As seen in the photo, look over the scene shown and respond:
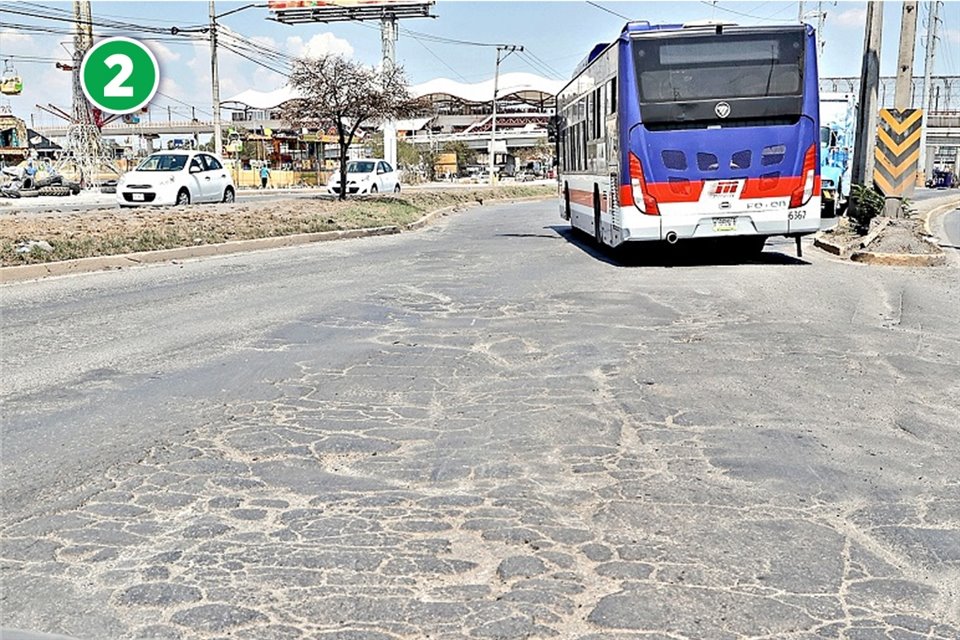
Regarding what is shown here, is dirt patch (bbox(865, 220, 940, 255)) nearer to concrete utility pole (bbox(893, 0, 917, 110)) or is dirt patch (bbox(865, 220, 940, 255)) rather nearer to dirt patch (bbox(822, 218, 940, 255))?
dirt patch (bbox(822, 218, 940, 255))

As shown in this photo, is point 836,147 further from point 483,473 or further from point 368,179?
point 483,473

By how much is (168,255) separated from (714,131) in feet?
28.5

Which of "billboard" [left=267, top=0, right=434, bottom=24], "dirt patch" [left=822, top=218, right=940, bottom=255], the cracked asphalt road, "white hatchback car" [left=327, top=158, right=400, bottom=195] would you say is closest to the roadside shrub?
"dirt patch" [left=822, top=218, right=940, bottom=255]

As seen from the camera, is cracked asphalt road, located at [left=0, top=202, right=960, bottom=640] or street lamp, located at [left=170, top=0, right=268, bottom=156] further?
street lamp, located at [left=170, top=0, right=268, bottom=156]

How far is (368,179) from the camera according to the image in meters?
36.1

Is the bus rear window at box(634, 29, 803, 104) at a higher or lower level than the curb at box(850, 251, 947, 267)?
higher

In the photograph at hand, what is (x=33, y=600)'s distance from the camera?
141 inches

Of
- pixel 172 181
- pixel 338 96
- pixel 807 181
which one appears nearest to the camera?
pixel 807 181

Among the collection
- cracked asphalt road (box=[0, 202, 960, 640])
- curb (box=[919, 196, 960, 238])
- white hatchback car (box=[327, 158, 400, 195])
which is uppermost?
white hatchback car (box=[327, 158, 400, 195])

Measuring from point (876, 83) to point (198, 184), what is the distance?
16501mm

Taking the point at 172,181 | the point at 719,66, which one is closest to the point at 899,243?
the point at 719,66

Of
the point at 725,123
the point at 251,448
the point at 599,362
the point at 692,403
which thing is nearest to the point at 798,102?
the point at 725,123

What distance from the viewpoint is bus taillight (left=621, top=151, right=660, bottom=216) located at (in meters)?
13.9

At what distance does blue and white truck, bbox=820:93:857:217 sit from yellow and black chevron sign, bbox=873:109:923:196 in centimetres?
1218
